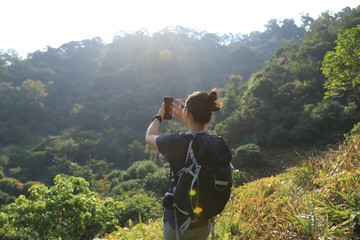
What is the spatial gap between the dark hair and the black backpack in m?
0.15

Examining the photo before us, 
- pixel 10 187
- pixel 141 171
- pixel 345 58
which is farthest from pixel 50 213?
pixel 10 187

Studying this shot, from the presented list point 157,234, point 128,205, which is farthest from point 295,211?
point 128,205

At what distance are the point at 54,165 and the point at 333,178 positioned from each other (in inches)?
1156

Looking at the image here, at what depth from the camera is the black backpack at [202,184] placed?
1538 millimetres

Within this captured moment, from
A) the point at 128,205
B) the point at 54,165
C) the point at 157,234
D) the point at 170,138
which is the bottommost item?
the point at 54,165

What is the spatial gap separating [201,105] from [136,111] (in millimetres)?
38660

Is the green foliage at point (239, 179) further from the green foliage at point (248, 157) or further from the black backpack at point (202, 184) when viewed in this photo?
the black backpack at point (202, 184)

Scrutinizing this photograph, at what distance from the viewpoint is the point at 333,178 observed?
11.0 ft

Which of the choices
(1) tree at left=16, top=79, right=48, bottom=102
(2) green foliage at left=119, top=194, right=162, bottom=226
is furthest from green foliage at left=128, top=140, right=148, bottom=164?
(1) tree at left=16, top=79, right=48, bottom=102

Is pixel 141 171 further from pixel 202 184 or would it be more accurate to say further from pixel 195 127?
pixel 202 184

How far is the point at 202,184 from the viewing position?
60.6 inches

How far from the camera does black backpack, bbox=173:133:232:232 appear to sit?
1.54m

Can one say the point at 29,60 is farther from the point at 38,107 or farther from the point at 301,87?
the point at 301,87

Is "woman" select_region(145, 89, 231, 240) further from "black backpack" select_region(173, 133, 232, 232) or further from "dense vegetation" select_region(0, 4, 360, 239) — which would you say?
"dense vegetation" select_region(0, 4, 360, 239)
